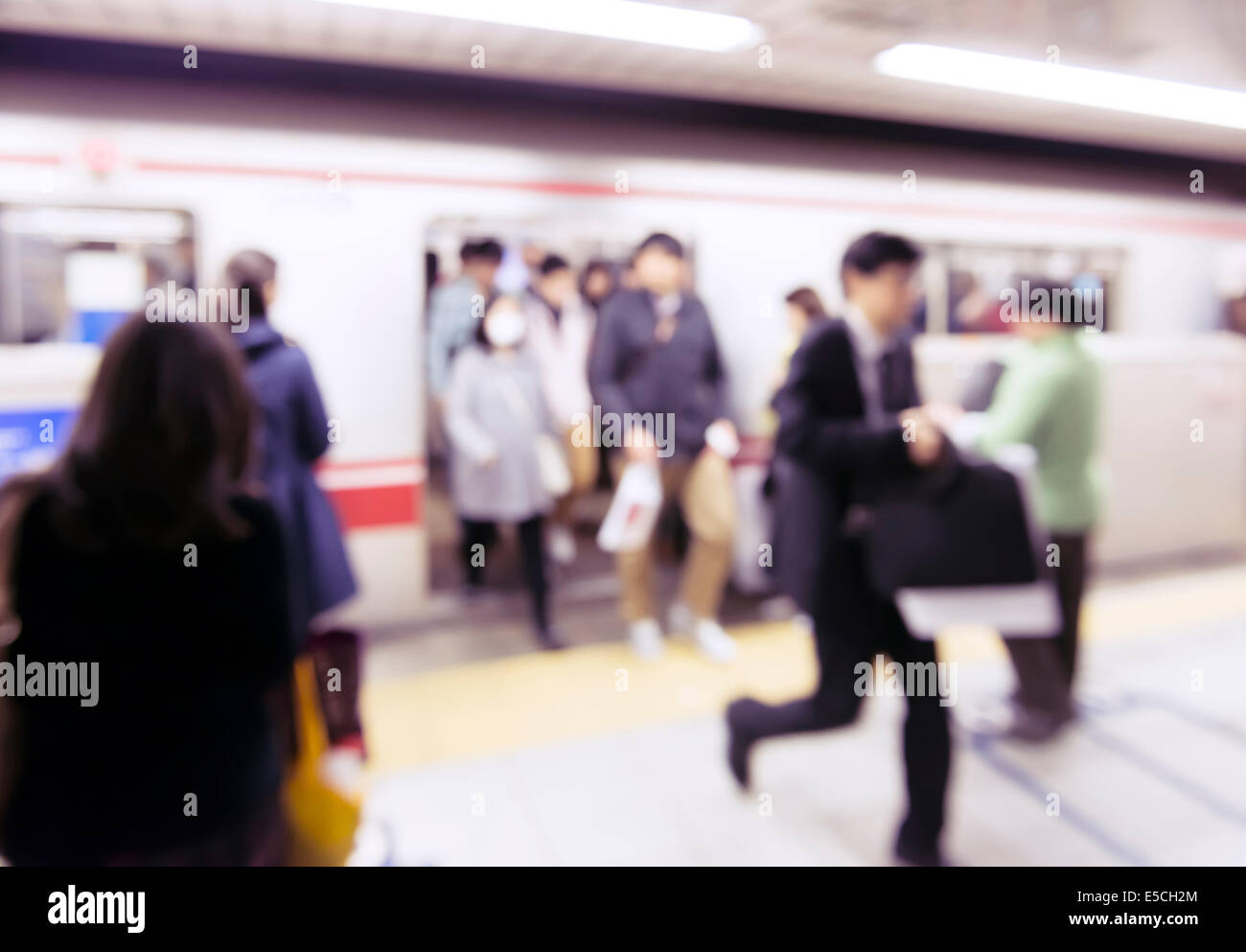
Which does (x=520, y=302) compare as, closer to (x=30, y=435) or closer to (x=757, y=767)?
(x=30, y=435)

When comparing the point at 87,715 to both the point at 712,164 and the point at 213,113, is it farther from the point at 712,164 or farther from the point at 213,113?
the point at 712,164

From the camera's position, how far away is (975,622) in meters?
2.44

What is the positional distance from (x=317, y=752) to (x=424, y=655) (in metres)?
2.48

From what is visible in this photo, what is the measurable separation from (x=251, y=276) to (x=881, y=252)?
72.7 inches

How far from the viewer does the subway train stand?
3744 millimetres

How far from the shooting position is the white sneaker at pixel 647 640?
426 centimetres

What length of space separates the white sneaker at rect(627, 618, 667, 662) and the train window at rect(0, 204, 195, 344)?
248cm

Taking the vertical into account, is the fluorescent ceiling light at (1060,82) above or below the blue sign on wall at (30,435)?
above

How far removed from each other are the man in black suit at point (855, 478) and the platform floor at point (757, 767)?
0.40m

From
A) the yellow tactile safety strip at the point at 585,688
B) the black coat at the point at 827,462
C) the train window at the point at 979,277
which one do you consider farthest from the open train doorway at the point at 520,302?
the black coat at the point at 827,462

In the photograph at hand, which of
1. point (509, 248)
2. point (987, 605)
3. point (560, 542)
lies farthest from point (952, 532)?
point (509, 248)

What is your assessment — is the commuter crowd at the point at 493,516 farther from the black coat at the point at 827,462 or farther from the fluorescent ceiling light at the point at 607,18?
the fluorescent ceiling light at the point at 607,18

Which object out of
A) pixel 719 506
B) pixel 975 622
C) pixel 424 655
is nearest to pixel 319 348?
pixel 424 655

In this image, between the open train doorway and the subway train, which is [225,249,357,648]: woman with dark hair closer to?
the subway train
